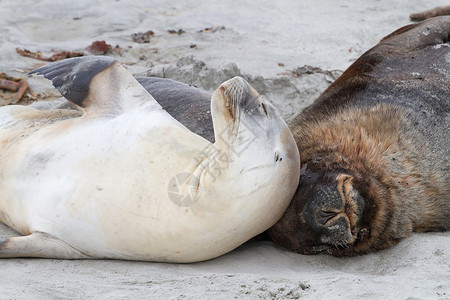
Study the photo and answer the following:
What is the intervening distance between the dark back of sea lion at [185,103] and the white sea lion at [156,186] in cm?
45

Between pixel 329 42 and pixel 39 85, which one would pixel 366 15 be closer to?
pixel 329 42

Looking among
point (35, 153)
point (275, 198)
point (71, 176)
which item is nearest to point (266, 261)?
point (275, 198)

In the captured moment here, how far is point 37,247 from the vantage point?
3205 millimetres

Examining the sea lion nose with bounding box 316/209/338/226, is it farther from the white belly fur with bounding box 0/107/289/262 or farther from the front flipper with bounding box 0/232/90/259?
the front flipper with bounding box 0/232/90/259

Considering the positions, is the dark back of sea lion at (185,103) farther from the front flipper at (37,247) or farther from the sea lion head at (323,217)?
the front flipper at (37,247)

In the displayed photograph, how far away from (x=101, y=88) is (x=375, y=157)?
1528 mm

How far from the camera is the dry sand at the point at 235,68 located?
9.29 feet

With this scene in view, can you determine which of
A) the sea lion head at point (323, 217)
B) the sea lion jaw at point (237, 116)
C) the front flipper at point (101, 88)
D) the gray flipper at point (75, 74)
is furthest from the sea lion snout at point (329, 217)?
the gray flipper at point (75, 74)

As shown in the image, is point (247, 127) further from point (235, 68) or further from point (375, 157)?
point (235, 68)

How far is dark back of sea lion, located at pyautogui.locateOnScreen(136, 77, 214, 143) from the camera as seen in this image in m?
3.93

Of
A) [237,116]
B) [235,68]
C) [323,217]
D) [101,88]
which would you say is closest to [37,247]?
[101,88]

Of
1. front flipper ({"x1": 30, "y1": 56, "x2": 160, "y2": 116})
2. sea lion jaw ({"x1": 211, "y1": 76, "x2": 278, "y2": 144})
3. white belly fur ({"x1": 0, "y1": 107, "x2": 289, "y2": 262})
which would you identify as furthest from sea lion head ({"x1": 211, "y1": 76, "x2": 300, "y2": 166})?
front flipper ({"x1": 30, "y1": 56, "x2": 160, "y2": 116})

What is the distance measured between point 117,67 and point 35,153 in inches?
25.3

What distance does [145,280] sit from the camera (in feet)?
9.75
